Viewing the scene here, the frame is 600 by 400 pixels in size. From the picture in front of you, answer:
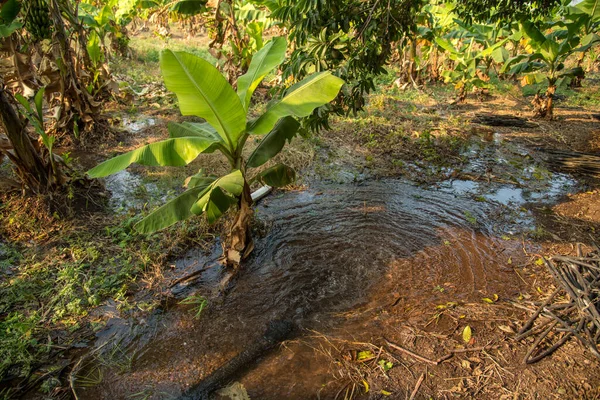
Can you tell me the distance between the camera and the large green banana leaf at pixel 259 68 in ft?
11.4

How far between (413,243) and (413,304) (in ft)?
3.57

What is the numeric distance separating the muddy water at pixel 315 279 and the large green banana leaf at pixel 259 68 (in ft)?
6.05

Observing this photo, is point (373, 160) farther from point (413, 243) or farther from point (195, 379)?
point (195, 379)

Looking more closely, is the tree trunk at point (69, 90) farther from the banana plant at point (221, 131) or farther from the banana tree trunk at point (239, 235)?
the banana tree trunk at point (239, 235)

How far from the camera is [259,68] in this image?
3.53 meters

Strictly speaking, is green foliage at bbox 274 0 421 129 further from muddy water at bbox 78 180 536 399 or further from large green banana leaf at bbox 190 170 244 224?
muddy water at bbox 78 180 536 399

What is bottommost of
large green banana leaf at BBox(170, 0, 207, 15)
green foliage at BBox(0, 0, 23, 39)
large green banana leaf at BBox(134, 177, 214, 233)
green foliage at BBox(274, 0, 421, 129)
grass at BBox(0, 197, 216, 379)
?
grass at BBox(0, 197, 216, 379)

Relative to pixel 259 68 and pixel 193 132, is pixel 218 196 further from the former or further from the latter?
pixel 259 68

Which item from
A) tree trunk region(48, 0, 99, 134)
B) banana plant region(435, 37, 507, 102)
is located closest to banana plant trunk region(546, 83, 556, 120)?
banana plant region(435, 37, 507, 102)

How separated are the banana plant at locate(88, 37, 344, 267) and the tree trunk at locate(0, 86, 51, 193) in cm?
221

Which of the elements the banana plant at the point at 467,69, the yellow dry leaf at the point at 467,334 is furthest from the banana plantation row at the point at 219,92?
the banana plant at the point at 467,69

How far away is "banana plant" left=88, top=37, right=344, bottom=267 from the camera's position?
2793 millimetres

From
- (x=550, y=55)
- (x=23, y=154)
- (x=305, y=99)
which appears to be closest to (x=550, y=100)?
(x=550, y=55)

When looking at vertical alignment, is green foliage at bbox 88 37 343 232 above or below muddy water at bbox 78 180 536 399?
above
